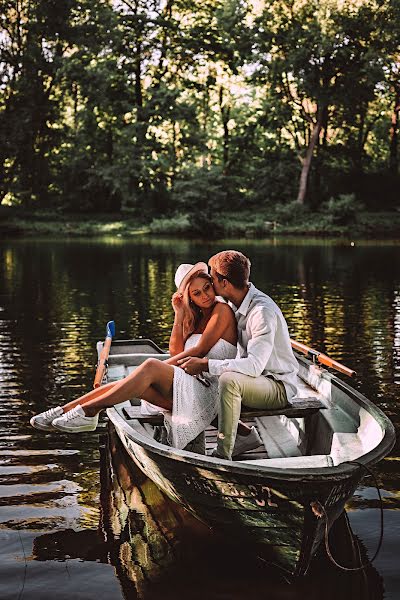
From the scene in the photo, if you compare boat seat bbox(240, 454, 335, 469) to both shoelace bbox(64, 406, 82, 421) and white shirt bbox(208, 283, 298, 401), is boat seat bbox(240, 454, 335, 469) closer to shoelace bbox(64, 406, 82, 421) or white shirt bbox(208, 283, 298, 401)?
white shirt bbox(208, 283, 298, 401)

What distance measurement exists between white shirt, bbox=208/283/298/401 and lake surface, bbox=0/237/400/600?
45.3 inches

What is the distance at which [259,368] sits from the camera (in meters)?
5.48

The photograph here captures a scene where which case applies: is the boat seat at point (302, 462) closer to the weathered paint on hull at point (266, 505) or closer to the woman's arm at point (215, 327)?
the weathered paint on hull at point (266, 505)

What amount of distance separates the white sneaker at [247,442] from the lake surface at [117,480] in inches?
28.2

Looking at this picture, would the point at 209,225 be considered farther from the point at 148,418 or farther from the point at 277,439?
the point at 148,418

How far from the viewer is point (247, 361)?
5473 millimetres

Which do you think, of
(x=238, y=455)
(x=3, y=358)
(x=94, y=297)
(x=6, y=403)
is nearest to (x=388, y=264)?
(x=94, y=297)

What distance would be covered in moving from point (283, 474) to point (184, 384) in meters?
1.48

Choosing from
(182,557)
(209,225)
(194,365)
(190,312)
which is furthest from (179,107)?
(182,557)

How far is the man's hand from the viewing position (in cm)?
570

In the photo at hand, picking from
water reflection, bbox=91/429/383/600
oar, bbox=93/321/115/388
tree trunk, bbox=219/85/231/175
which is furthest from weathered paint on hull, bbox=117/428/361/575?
tree trunk, bbox=219/85/231/175

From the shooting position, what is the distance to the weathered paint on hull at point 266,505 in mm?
4543

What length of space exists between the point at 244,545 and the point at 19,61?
47.0 meters


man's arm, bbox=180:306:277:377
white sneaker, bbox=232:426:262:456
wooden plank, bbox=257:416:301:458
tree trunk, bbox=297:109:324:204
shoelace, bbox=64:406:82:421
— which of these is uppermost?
tree trunk, bbox=297:109:324:204
